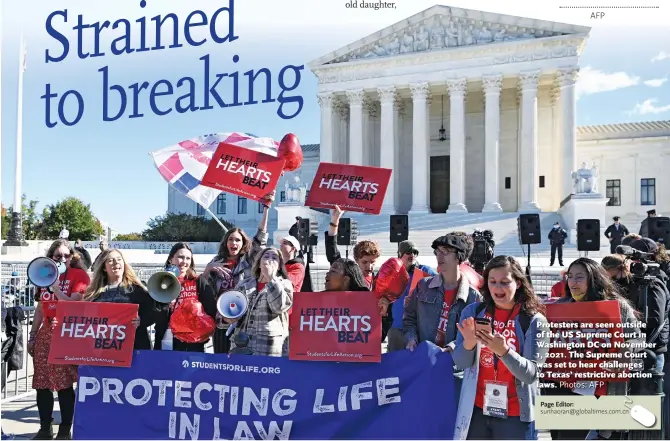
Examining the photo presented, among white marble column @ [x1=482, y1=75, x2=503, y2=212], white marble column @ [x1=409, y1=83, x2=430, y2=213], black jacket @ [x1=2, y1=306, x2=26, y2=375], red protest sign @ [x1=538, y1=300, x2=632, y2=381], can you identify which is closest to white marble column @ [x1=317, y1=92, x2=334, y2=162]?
white marble column @ [x1=409, y1=83, x2=430, y2=213]

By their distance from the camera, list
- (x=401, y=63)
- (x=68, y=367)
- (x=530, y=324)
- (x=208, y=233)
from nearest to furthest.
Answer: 1. (x=530, y=324)
2. (x=68, y=367)
3. (x=401, y=63)
4. (x=208, y=233)

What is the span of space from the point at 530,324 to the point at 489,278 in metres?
0.36

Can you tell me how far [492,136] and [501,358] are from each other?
102 feet

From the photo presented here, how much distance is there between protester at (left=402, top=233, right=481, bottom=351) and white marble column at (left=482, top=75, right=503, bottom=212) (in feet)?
95.1

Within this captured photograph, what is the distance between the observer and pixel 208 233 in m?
40.8

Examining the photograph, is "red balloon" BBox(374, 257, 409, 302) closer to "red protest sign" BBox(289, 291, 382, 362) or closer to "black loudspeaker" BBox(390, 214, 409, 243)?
"red protest sign" BBox(289, 291, 382, 362)

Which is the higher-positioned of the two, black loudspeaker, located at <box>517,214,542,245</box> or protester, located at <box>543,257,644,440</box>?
black loudspeaker, located at <box>517,214,542,245</box>

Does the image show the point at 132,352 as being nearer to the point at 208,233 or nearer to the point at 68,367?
the point at 68,367

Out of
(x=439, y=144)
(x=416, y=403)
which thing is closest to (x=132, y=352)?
(x=416, y=403)

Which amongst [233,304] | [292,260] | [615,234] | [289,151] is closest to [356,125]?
[615,234]

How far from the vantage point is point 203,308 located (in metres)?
4.87

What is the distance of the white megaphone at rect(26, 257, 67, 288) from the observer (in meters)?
4.71

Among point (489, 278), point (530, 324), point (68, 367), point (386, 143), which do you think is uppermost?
point (386, 143)

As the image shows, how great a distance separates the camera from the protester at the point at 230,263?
523cm
